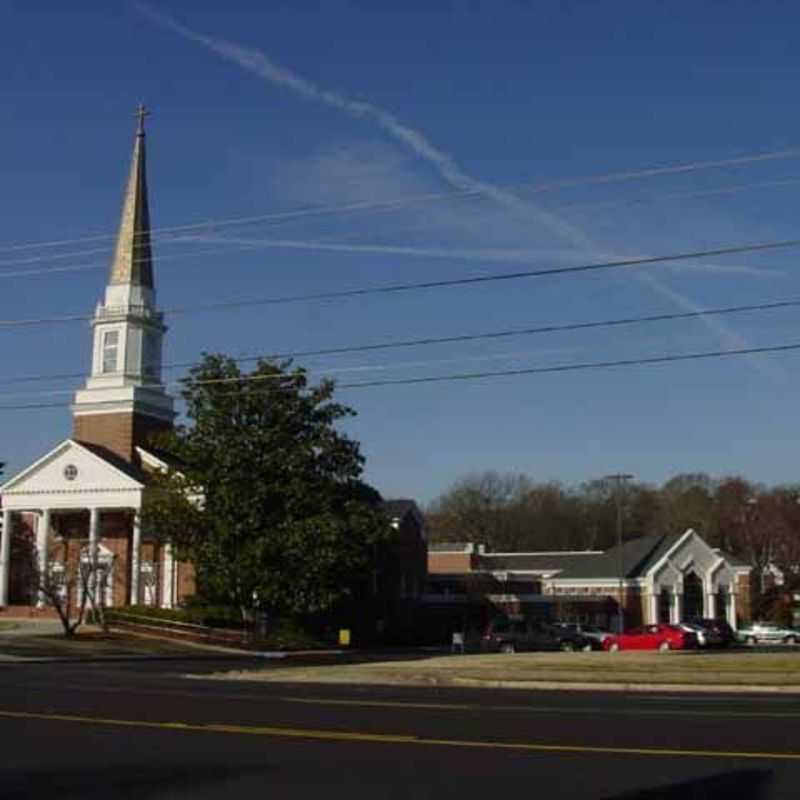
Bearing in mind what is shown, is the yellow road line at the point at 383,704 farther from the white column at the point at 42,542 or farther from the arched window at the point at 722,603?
the arched window at the point at 722,603

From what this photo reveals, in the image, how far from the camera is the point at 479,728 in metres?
16.3

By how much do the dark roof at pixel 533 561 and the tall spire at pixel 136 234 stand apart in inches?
1508

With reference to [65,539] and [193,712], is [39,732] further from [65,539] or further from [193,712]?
[65,539]

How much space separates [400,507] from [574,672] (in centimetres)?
4718

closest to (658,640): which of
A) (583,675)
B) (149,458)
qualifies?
(583,675)

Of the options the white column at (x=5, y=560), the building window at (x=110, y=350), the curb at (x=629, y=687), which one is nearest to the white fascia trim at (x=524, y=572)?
the building window at (x=110, y=350)

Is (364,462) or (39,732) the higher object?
(364,462)

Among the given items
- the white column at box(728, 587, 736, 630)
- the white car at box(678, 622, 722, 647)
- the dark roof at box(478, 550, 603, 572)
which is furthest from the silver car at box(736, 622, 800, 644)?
the white car at box(678, 622, 722, 647)

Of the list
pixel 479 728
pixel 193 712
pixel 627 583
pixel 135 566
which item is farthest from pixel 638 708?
pixel 627 583

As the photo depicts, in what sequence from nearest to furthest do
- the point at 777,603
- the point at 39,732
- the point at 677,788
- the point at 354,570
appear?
the point at 677,788 → the point at 39,732 → the point at 354,570 → the point at 777,603

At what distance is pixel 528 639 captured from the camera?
54.4 m

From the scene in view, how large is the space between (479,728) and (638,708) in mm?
4412

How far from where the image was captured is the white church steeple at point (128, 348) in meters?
66.8

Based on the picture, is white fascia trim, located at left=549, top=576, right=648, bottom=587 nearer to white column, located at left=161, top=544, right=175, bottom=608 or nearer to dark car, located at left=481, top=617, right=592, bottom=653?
dark car, located at left=481, top=617, right=592, bottom=653
